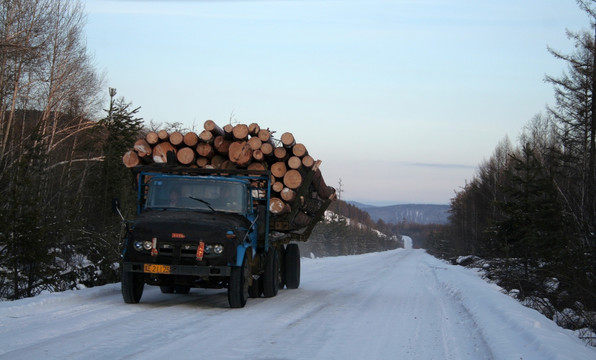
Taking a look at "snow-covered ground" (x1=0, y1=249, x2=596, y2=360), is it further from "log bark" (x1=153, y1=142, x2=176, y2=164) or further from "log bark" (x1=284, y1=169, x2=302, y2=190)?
"log bark" (x1=153, y1=142, x2=176, y2=164)

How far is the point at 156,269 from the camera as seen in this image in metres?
9.34

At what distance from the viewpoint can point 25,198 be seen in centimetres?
1037

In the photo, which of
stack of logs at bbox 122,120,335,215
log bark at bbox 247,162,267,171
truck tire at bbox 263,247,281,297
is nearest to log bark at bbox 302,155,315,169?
stack of logs at bbox 122,120,335,215

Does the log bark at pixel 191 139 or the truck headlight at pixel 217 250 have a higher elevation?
the log bark at pixel 191 139

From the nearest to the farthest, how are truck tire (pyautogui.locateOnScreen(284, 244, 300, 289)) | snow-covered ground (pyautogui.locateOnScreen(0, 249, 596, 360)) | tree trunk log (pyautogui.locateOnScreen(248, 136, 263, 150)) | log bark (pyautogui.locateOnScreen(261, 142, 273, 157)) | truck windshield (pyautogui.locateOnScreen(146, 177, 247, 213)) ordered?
1. snow-covered ground (pyautogui.locateOnScreen(0, 249, 596, 360))
2. truck windshield (pyautogui.locateOnScreen(146, 177, 247, 213))
3. tree trunk log (pyautogui.locateOnScreen(248, 136, 263, 150))
4. log bark (pyautogui.locateOnScreen(261, 142, 273, 157))
5. truck tire (pyautogui.locateOnScreen(284, 244, 300, 289))

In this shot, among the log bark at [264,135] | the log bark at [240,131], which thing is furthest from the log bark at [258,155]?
the log bark at [240,131]

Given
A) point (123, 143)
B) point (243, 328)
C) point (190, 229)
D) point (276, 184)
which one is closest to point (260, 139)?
point (276, 184)

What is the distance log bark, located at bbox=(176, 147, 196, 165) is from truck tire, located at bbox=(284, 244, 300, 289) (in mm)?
3709

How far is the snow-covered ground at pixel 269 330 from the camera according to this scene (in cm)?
629

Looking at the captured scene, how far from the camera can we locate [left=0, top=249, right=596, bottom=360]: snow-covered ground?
629cm

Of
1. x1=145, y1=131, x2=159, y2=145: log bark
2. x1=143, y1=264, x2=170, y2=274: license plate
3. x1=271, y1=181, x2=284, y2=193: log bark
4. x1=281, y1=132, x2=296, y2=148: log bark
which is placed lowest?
x1=143, y1=264, x2=170, y2=274: license plate

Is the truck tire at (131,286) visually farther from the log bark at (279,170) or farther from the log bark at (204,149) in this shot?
the log bark at (279,170)

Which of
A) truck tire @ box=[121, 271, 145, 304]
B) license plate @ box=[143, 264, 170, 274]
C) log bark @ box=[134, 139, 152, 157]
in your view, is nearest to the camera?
license plate @ box=[143, 264, 170, 274]

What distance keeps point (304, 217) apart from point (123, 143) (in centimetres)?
1365
